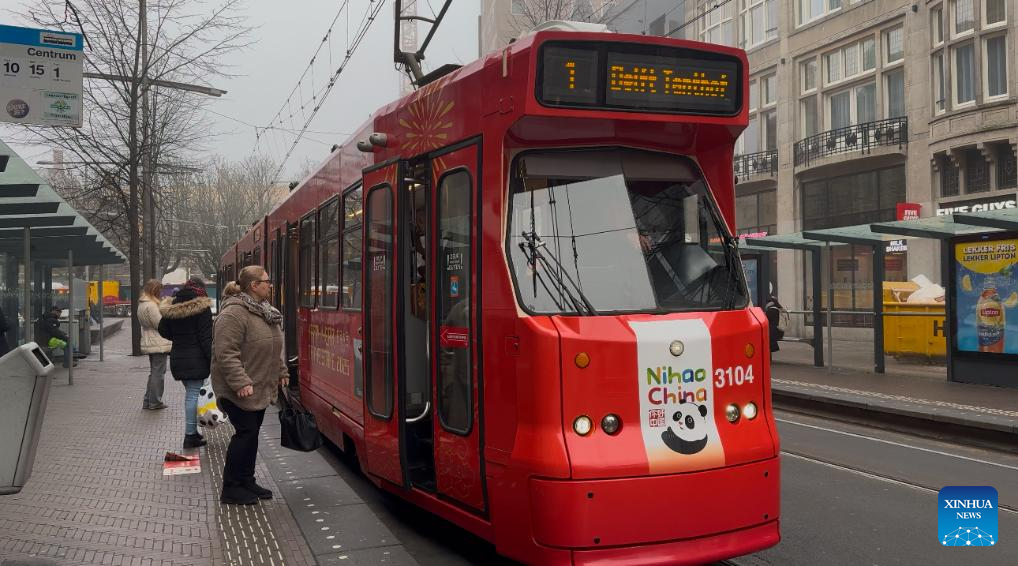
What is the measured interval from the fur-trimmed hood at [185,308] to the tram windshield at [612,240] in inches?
192

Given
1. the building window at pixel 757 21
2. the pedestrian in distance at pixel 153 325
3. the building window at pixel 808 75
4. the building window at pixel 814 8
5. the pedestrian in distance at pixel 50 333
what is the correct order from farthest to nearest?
the building window at pixel 757 21, the building window at pixel 808 75, the building window at pixel 814 8, the pedestrian in distance at pixel 50 333, the pedestrian in distance at pixel 153 325

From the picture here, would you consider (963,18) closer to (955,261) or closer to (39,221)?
(955,261)

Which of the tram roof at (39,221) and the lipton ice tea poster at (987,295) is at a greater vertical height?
Answer: the tram roof at (39,221)

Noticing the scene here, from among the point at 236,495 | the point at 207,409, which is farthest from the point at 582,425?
the point at 207,409

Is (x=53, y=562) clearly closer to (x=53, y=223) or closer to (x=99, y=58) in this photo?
(x=53, y=223)

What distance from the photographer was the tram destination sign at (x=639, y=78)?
442 centimetres

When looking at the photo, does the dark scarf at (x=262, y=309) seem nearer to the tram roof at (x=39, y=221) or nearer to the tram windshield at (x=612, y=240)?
the tram roof at (x=39, y=221)

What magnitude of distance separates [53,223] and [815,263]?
1244 centimetres

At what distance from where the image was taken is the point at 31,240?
1362cm

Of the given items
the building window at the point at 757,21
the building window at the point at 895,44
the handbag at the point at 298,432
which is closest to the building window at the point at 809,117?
the building window at the point at 757,21

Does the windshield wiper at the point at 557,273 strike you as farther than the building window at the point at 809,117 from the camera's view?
No

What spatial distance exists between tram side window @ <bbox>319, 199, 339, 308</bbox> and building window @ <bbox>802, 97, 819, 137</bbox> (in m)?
22.0

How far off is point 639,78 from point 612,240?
0.90 metres

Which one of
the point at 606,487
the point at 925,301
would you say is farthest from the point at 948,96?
the point at 606,487
